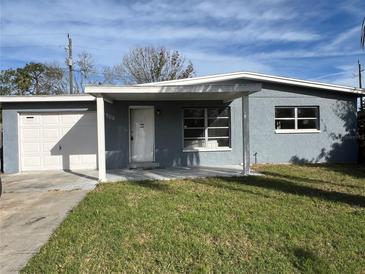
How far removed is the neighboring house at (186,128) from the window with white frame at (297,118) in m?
0.04

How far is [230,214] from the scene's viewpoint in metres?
→ 6.13

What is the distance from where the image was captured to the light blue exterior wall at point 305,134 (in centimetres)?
1372

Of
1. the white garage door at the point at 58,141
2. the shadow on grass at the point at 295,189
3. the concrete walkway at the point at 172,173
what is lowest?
the shadow on grass at the point at 295,189

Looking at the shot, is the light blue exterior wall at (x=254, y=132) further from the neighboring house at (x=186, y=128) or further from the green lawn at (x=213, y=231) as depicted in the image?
the green lawn at (x=213, y=231)

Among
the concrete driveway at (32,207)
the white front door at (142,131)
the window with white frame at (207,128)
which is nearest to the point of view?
the concrete driveway at (32,207)

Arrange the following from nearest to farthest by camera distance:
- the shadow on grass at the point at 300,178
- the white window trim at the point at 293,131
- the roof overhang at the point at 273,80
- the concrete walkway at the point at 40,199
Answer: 1. the concrete walkway at the point at 40,199
2. the shadow on grass at the point at 300,178
3. the roof overhang at the point at 273,80
4. the white window trim at the point at 293,131

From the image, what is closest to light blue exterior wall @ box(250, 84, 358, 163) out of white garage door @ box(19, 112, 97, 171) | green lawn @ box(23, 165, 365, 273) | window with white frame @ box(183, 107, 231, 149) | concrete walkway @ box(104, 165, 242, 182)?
window with white frame @ box(183, 107, 231, 149)

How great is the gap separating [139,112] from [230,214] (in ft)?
25.6

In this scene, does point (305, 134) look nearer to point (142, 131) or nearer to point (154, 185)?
point (142, 131)

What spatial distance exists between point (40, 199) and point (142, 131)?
574 cm

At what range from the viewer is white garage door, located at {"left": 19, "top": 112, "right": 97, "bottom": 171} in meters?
13.1

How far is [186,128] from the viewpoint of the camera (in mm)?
13406

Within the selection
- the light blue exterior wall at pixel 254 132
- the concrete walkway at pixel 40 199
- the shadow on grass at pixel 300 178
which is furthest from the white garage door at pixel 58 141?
the shadow on grass at pixel 300 178

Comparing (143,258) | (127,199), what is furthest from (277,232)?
(127,199)
